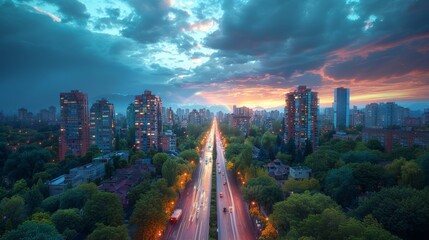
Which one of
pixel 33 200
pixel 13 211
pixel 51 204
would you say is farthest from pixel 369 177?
pixel 33 200

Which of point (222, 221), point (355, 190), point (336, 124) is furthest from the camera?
point (336, 124)

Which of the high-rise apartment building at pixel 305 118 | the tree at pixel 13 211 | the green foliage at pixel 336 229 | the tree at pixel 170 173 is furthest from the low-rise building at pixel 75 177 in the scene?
the high-rise apartment building at pixel 305 118

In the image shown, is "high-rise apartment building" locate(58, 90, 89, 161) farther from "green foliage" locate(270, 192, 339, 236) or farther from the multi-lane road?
"green foliage" locate(270, 192, 339, 236)

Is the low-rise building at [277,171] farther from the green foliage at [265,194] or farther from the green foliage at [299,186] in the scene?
the green foliage at [265,194]

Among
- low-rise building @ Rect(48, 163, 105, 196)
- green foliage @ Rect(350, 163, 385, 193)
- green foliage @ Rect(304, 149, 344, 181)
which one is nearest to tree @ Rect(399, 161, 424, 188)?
green foliage @ Rect(350, 163, 385, 193)

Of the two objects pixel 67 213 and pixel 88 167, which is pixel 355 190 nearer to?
pixel 67 213

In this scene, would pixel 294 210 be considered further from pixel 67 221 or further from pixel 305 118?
pixel 305 118

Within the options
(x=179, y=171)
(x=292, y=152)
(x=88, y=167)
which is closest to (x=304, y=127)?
(x=292, y=152)
